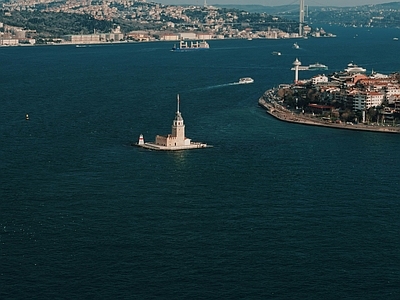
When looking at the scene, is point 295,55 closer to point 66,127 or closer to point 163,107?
point 163,107

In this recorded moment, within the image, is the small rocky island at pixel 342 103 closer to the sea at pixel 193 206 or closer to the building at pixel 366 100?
the building at pixel 366 100

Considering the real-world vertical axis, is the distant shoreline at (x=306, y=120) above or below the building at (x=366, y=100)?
below

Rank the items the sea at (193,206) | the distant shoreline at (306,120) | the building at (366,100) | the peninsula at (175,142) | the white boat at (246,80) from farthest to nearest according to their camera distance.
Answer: the white boat at (246,80) → the building at (366,100) → the distant shoreline at (306,120) → the peninsula at (175,142) → the sea at (193,206)

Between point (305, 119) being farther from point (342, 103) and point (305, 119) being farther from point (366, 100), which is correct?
point (342, 103)

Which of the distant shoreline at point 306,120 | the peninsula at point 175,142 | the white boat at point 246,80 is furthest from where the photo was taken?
the white boat at point 246,80

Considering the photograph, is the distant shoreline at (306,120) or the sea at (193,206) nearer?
the sea at (193,206)

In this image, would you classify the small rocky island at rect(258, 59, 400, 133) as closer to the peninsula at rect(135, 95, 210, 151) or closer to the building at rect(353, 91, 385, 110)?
the building at rect(353, 91, 385, 110)

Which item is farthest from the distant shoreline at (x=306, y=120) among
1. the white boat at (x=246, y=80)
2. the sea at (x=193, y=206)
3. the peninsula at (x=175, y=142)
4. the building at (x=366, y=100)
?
the white boat at (x=246, y=80)
